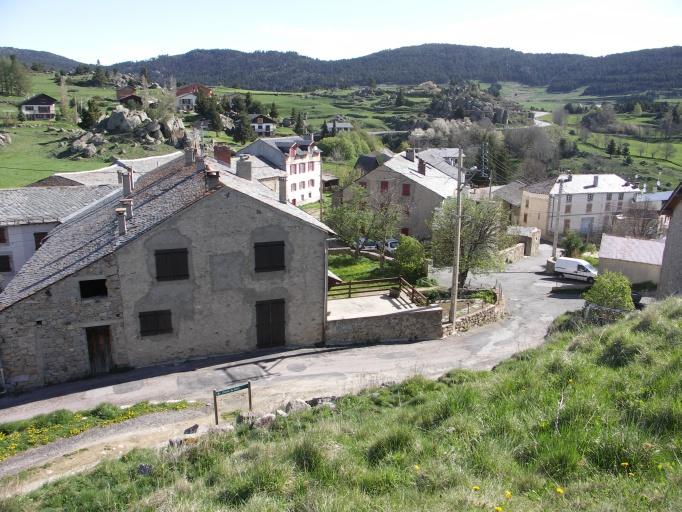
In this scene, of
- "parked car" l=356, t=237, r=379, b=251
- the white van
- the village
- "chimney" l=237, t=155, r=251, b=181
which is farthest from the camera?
"parked car" l=356, t=237, r=379, b=251

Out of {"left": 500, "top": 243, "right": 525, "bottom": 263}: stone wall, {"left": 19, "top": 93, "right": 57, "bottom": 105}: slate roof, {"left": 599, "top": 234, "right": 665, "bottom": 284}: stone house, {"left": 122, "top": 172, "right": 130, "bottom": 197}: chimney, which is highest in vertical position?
{"left": 19, "top": 93, "right": 57, "bottom": 105}: slate roof

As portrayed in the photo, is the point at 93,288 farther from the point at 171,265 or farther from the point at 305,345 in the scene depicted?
the point at 305,345

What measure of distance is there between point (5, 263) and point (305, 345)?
57.0 ft

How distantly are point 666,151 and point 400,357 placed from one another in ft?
370

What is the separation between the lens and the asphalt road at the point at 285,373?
18141 mm

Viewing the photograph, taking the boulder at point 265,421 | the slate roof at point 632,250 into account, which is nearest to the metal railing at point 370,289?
the boulder at point 265,421

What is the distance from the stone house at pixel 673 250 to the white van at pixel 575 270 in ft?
42.6

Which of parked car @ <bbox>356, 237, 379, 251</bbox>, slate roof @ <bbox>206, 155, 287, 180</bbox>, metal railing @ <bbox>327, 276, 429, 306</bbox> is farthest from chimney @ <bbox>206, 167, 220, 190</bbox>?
slate roof @ <bbox>206, 155, 287, 180</bbox>

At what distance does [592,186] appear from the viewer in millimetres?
63688

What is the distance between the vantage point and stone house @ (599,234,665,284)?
3778 cm

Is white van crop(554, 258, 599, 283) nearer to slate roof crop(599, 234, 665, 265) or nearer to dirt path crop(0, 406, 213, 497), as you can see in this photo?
slate roof crop(599, 234, 665, 265)

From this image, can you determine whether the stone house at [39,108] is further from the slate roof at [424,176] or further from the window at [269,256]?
the window at [269,256]

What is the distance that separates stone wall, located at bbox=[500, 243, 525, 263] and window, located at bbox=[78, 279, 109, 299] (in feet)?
116

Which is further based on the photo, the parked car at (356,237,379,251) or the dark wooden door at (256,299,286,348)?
the parked car at (356,237,379,251)
